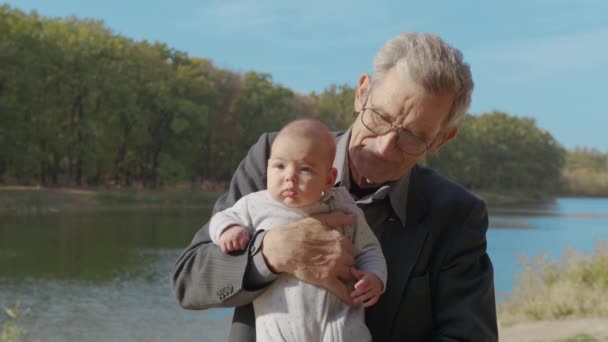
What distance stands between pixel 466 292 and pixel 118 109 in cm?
4046

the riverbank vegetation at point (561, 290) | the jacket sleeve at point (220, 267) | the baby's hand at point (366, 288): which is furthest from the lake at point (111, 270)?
the baby's hand at point (366, 288)

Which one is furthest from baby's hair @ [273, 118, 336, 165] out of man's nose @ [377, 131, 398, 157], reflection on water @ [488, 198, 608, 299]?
reflection on water @ [488, 198, 608, 299]

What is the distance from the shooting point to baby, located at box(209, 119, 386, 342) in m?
2.04

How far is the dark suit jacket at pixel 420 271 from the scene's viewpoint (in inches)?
85.2

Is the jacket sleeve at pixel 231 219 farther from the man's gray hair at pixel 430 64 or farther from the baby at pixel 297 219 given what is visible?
the man's gray hair at pixel 430 64

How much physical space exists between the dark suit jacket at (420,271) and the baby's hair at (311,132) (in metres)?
0.21

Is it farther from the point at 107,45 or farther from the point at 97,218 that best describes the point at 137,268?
the point at 107,45

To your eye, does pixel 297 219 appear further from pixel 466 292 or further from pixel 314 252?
pixel 466 292

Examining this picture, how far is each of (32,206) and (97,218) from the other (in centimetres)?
321

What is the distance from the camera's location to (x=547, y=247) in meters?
25.3

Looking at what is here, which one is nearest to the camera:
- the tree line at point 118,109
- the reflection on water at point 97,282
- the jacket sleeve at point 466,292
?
the jacket sleeve at point 466,292

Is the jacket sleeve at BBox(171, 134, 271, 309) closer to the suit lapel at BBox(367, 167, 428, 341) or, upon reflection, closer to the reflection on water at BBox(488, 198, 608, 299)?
the suit lapel at BBox(367, 167, 428, 341)

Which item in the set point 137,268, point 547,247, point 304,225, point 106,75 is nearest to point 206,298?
point 304,225

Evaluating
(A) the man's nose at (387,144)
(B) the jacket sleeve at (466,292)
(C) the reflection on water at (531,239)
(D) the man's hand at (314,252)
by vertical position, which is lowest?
(C) the reflection on water at (531,239)
